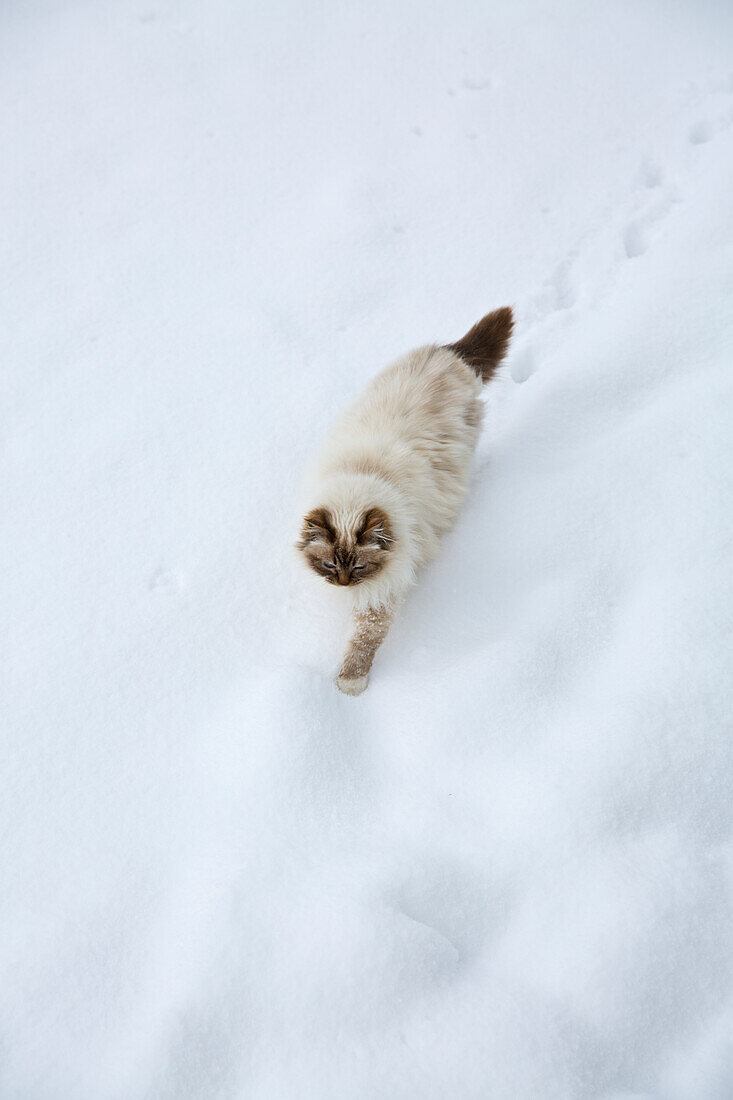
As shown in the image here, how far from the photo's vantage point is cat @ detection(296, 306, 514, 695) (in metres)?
2.21

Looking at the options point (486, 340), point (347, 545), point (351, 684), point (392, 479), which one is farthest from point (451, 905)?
point (486, 340)

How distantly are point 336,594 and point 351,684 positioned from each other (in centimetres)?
36

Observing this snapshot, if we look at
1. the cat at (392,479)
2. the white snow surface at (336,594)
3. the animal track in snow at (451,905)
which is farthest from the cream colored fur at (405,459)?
the animal track in snow at (451,905)

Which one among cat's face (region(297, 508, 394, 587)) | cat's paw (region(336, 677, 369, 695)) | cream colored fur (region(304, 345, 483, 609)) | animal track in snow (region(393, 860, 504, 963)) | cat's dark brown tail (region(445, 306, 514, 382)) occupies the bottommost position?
animal track in snow (region(393, 860, 504, 963))

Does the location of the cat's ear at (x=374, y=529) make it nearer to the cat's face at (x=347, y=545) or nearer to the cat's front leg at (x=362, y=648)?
the cat's face at (x=347, y=545)

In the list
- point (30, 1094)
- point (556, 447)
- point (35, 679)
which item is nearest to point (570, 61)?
point (556, 447)

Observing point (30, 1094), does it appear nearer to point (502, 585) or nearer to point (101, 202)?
point (502, 585)

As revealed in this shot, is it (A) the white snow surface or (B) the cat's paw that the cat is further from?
(A) the white snow surface

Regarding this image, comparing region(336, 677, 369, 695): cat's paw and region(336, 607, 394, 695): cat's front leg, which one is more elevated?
region(336, 607, 394, 695): cat's front leg

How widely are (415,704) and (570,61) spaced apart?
3.96 meters

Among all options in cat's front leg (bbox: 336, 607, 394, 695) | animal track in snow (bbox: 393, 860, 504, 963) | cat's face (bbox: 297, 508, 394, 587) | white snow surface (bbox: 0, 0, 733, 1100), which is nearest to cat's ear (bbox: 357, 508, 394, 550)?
cat's face (bbox: 297, 508, 394, 587)

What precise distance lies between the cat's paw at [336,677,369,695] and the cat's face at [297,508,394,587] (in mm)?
330

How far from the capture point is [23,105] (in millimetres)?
4027

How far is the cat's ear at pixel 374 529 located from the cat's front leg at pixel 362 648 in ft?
0.92
